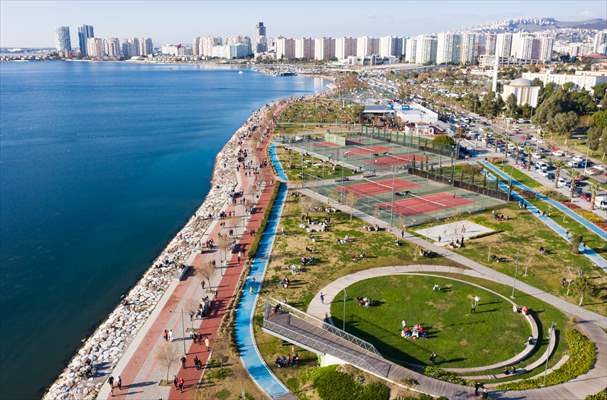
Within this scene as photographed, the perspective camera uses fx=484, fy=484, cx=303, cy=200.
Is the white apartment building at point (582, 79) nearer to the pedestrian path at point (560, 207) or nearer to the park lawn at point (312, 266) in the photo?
the pedestrian path at point (560, 207)

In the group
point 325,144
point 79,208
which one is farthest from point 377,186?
point 79,208

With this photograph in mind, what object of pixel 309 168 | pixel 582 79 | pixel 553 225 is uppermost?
pixel 582 79

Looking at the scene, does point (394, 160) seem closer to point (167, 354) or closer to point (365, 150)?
point (365, 150)

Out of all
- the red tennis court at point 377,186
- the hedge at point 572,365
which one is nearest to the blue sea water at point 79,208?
the red tennis court at point 377,186

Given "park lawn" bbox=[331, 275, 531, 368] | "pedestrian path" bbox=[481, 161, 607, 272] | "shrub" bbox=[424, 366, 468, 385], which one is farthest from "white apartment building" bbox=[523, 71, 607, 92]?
"shrub" bbox=[424, 366, 468, 385]

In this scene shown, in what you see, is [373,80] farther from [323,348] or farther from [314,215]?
[323,348]

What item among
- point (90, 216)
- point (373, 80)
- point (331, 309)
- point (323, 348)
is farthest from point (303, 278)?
point (373, 80)
